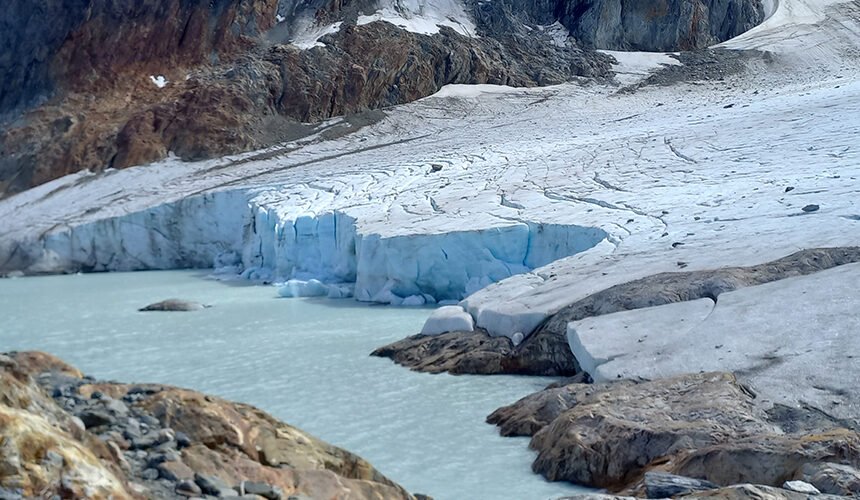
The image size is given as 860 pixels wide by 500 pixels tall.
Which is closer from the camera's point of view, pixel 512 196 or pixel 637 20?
pixel 512 196

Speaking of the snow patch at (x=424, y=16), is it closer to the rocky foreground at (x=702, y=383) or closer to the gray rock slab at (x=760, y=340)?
the rocky foreground at (x=702, y=383)

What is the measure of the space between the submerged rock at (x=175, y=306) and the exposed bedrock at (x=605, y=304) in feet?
16.3

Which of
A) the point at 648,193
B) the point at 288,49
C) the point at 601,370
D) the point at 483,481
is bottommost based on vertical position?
the point at 483,481

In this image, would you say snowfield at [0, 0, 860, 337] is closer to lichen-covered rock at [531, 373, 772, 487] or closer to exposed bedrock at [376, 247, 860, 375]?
exposed bedrock at [376, 247, 860, 375]

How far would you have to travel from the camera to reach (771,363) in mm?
5367

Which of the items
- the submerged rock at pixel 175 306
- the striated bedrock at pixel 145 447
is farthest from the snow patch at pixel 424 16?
the striated bedrock at pixel 145 447

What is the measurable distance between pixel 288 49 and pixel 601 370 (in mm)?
18544

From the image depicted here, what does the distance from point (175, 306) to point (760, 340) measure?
309 inches

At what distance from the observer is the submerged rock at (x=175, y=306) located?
11.8 meters

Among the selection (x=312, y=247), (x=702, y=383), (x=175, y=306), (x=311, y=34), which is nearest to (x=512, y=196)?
(x=312, y=247)

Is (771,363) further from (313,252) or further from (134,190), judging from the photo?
(134,190)

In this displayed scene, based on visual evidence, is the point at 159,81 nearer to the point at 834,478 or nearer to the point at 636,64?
the point at 636,64

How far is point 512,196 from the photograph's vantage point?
12547mm

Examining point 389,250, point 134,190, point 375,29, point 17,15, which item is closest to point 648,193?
point 389,250
